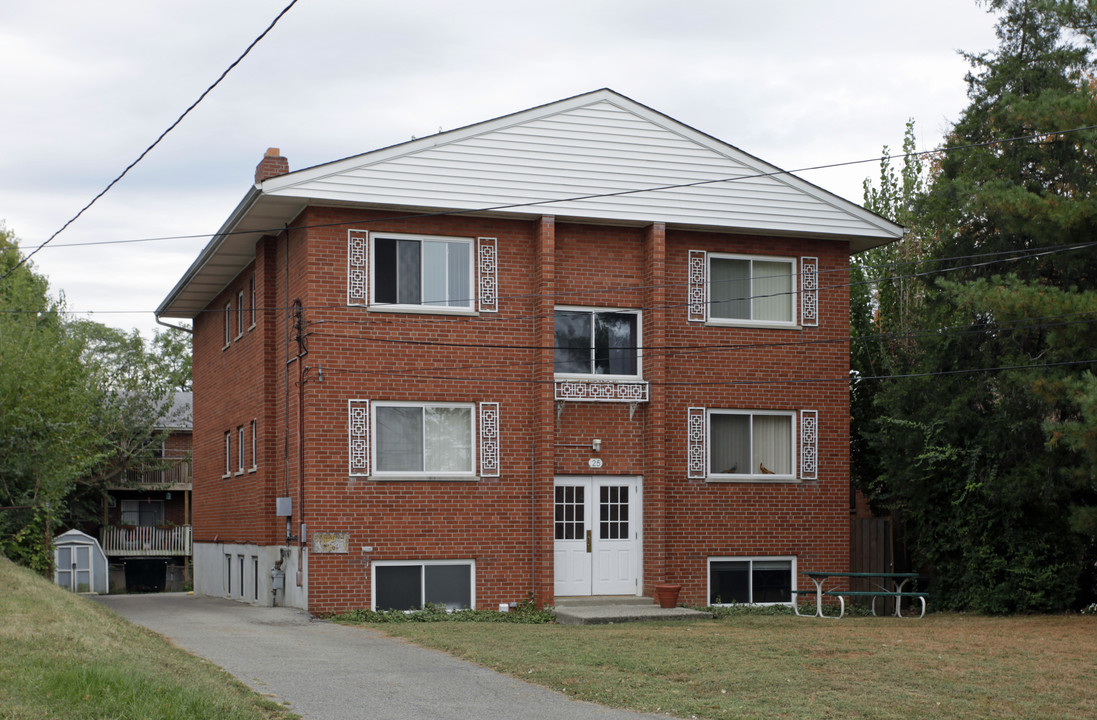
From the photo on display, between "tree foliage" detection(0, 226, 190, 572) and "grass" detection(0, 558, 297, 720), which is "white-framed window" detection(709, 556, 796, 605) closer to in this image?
"grass" detection(0, 558, 297, 720)

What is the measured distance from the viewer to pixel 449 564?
20578mm

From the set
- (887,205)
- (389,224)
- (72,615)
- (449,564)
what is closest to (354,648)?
(72,615)

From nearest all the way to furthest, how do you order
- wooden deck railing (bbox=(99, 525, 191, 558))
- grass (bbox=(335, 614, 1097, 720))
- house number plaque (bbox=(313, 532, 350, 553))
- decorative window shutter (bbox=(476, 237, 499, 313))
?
grass (bbox=(335, 614, 1097, 720)), house number plaque (bbox=(313, 532, 350, 553)), decorative window shutter (bbox=(476, 237, 499, 313)), wooden deck railing (bbox=(99, 525, 191, 558))

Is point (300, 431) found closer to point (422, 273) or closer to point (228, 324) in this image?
point (422, 273)

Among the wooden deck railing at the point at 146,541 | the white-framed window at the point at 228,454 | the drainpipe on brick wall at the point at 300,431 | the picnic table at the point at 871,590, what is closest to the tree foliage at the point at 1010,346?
the picnic table at the point at 871,590

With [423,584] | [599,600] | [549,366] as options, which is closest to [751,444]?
[599,600]

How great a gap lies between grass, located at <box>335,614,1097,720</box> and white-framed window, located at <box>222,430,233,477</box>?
9.51 meters

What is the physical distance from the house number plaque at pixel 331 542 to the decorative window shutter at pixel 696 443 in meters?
6.18

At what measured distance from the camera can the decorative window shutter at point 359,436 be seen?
20094mm

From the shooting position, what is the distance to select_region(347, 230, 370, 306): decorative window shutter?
20266mm

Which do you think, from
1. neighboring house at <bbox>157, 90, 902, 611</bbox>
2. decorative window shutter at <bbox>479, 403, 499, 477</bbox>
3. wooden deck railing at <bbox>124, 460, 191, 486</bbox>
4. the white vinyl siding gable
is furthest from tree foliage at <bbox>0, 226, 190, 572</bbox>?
wooden deck railing at <bbox>124, 460, 191, 486</bbox>

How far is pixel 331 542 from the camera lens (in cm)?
1977

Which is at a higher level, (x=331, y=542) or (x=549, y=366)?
(x=549, y=366)

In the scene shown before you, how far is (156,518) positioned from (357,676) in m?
41.4
